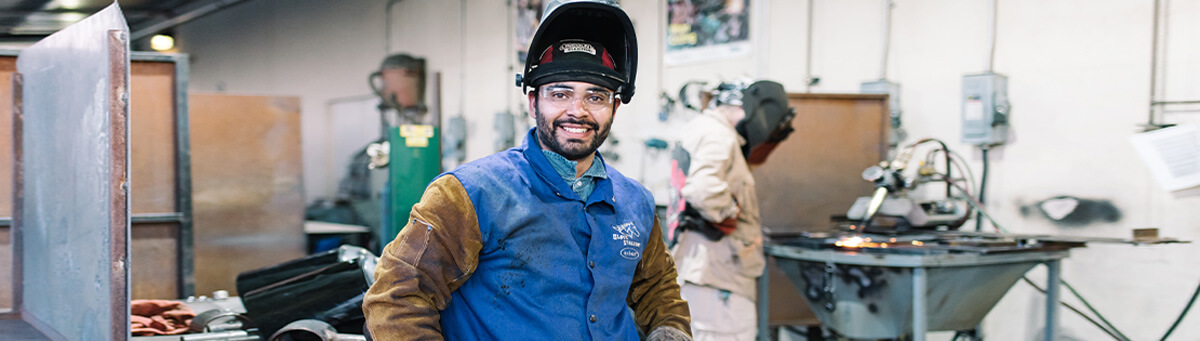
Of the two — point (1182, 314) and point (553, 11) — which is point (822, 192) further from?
point (553, 11)

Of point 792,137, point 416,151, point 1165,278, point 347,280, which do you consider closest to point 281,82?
point 416,151

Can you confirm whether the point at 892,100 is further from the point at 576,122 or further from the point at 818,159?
the point at 576,122

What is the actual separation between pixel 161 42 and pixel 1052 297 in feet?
27.7

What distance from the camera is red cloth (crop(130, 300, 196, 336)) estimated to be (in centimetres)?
200

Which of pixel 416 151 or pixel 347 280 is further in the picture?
pixel 416 151

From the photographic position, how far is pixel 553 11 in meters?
A: 1.39

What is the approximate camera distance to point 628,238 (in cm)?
144

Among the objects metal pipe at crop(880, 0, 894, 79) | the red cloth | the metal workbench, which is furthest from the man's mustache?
metal pipe at crop(880, 0, 894, 79)

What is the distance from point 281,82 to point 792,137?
24.0ft

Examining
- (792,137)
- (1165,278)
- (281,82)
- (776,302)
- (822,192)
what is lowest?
(776,302)

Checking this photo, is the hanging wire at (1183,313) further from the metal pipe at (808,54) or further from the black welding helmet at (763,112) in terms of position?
the metal pipe at (808,54)

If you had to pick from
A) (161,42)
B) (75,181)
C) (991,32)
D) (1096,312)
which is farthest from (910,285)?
(161,42)

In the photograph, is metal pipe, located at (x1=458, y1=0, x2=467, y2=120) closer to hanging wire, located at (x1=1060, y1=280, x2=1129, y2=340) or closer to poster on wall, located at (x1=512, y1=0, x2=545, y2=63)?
poster on wall, located at (x1=512, y1=0, x2=545, y2=63)

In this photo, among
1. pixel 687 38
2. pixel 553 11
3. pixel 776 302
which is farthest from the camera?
pixel 687 38
